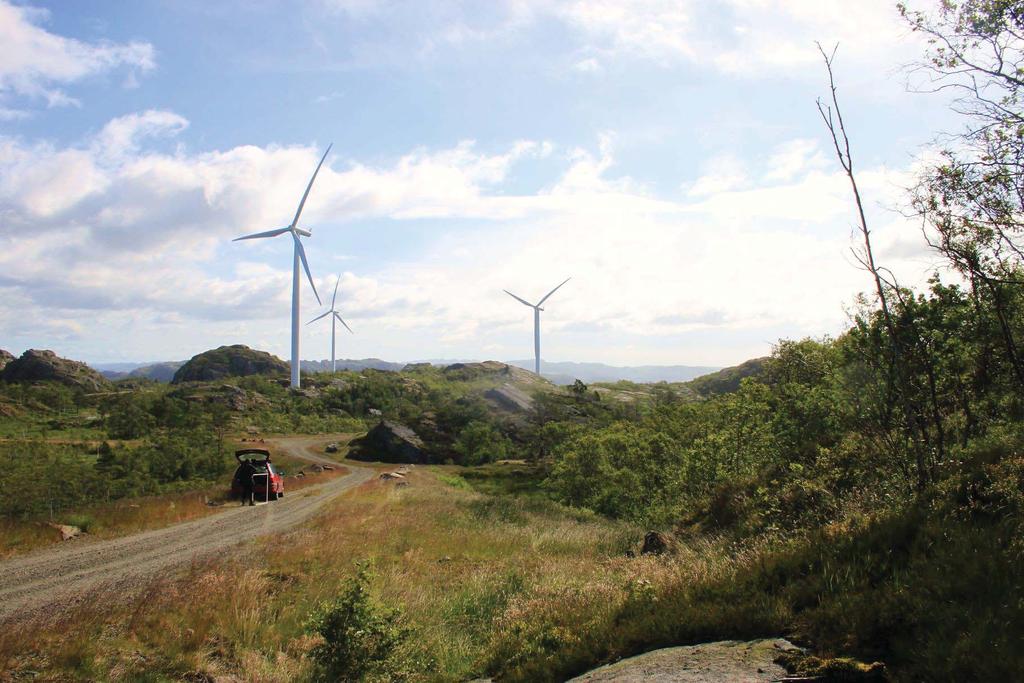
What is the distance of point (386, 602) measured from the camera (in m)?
A: 14.6

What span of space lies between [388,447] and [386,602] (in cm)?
8217

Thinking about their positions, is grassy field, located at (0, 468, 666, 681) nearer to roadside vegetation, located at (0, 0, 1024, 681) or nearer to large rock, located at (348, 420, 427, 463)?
roadside vegetation, located at (0, 0, 1024, 681)

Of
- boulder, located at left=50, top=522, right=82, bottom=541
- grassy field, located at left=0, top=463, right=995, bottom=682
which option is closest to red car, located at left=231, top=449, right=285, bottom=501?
boulder, located at left=50, top=522, right=82, bottom=541

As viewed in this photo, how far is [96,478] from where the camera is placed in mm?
52094

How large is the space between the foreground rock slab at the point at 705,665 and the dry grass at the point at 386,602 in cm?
105

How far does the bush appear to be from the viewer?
11.0m

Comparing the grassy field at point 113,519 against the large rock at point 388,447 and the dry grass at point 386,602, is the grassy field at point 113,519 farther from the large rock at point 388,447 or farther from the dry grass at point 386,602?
the large rock at point 388,447

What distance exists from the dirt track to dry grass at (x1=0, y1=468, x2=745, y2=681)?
1779mm

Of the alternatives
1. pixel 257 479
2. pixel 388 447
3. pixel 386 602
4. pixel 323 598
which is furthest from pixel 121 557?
pixel 388 447

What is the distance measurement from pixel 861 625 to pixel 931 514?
309cm

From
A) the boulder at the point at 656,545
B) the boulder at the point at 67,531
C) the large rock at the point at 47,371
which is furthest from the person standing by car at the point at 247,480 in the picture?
the large rock at the point at 47,371

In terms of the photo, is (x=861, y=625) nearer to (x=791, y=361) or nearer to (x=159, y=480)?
(x=791, y=361)

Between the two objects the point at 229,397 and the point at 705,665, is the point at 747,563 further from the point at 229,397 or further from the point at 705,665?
the point at 229,397

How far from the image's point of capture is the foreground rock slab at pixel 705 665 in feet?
23.3
